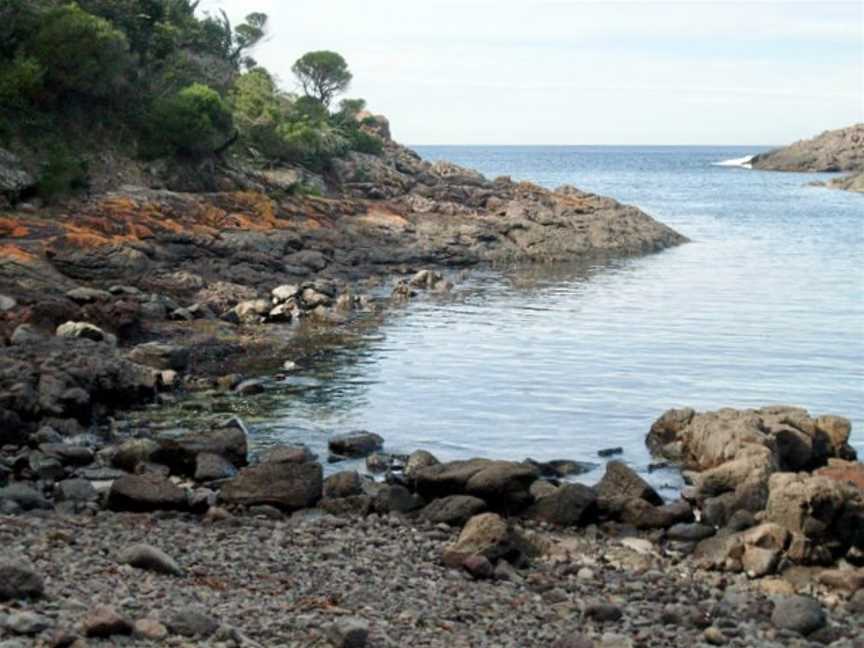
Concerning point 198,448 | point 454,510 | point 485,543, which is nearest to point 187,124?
point 198,448

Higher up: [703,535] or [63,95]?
[63,95]

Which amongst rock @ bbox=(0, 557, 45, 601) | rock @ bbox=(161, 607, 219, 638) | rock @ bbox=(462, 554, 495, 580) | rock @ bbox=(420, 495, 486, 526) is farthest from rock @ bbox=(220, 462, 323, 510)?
rock @ bbox=(161, 607, 219, 638)

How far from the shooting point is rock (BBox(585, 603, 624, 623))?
14.1m

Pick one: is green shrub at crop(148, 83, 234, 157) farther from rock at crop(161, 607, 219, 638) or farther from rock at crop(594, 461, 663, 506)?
rock at crop(161, 607, 219, 638)

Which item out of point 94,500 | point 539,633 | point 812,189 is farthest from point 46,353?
point 812,189

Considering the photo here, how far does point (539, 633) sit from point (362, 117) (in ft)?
237

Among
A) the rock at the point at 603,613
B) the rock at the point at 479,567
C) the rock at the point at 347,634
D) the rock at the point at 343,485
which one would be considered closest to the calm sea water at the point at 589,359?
the rock at the point at 343,485

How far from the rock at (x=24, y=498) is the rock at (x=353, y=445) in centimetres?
623

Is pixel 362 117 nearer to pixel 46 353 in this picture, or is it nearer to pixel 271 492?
pixel 46 353

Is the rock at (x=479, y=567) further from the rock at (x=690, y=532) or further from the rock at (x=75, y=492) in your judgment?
the rock at (x=75, y=492)

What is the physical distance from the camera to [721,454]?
850 inches

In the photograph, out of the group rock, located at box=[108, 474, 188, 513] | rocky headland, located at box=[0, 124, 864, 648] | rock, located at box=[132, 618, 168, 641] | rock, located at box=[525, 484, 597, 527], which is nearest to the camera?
rock, located at box=[132, 618, 168, 641]

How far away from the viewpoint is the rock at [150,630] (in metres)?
11.2

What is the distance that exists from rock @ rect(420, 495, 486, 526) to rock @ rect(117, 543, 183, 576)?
16.9 feet
